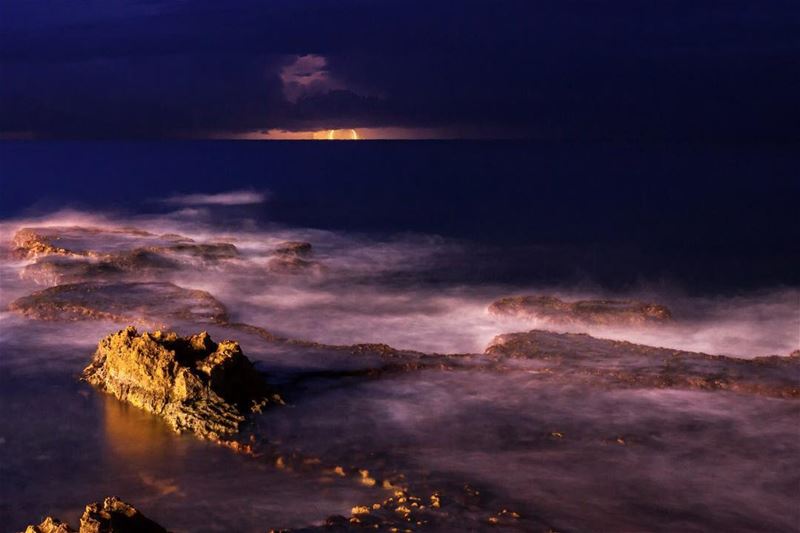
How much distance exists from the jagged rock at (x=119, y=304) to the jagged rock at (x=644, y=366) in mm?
5173

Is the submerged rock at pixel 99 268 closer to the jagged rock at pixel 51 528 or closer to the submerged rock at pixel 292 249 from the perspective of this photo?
the submerged rock at pixel 292 249

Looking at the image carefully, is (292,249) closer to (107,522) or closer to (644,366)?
(644,366)

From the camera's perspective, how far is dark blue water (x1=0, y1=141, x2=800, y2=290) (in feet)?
73.4

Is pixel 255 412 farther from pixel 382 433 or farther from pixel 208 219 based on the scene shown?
pixel 208 219

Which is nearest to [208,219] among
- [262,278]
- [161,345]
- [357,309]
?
[262,278]

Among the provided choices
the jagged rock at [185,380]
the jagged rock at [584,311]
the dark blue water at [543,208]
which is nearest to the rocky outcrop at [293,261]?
the dark blue water at [543,208]

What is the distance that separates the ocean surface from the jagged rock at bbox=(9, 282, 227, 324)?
7 centimetres

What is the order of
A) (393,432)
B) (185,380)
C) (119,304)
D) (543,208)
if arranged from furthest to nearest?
1. (543,208)
2. (119,304)
3. (185,380)
4. (393,432)

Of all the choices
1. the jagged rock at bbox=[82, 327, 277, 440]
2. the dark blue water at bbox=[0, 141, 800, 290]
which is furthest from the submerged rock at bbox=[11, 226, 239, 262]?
Result: the jagged rock at bbox=[82, 327, 277, 440]

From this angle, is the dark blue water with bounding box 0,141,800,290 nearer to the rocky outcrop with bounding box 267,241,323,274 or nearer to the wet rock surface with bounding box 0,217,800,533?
the rocky outcrop with bounding box 267,241,323,274

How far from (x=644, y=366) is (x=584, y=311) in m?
3.46

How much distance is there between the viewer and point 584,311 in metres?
14.0

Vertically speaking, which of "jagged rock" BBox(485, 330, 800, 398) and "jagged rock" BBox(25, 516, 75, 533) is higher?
"jagged rock" BBox(485, 330, 800, 398)

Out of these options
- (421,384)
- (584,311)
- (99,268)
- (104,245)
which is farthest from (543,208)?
(421,384)
